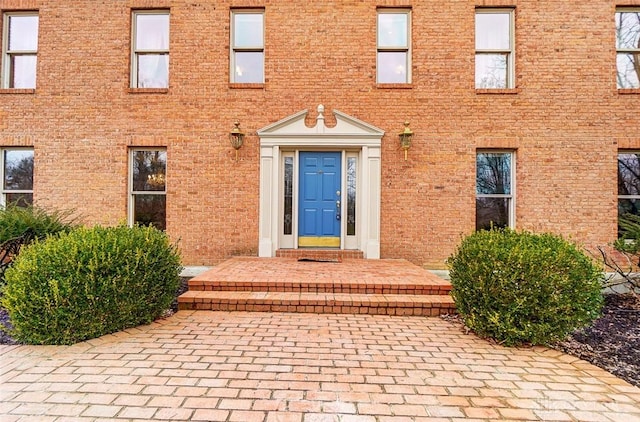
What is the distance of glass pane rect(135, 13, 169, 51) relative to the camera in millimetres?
7148

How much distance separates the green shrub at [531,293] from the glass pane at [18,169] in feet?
28.0

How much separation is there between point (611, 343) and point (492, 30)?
6.14m

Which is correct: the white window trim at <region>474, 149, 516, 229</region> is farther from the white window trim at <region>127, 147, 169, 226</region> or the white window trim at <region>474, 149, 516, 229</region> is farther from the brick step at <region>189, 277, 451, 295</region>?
the white window trim at <region>127, 147, 169, 226</region>

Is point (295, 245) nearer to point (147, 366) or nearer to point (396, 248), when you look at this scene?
point (396, 248)

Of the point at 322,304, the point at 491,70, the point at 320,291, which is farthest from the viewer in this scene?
the point at 491,70

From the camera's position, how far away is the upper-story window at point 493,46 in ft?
22.8

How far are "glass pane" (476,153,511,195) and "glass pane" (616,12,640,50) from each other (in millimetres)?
3222

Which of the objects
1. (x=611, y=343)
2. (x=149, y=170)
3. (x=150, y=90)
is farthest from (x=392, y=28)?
(x=611, y=343)

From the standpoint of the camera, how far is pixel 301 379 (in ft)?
8.65

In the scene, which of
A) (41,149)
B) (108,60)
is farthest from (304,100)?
(41,149)

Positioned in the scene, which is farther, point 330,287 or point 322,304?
point 330,287

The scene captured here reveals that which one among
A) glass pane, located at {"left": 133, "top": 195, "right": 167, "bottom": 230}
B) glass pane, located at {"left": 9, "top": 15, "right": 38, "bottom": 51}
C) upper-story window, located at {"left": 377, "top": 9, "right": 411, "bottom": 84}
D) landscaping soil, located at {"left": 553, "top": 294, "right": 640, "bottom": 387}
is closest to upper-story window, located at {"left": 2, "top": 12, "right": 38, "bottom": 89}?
glass pane, located at {"left": 9, "top": 15, "right": 38, "bottom": 51}

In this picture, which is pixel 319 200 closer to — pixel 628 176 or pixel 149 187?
pixel 149 187

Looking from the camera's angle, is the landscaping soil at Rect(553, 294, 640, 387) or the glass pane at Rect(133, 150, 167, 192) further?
the glass pane at Rect(133, 150, 167, 192)
